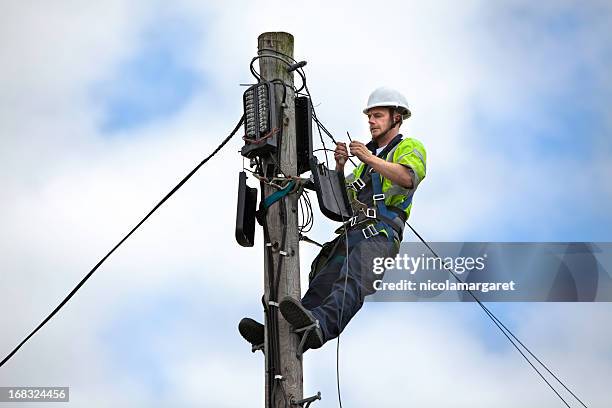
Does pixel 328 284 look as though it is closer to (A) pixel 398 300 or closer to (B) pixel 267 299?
(B) pixel 267 299

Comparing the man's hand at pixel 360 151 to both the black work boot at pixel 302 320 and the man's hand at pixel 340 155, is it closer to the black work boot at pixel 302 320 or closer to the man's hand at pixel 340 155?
the man's hand at pixel 340 155

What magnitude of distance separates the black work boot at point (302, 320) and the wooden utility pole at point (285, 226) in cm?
10

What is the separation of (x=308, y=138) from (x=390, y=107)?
4.10ft

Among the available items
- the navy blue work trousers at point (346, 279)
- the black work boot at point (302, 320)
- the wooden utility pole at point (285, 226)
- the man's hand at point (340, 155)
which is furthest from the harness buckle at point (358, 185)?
the black work boot at point (302, 320)

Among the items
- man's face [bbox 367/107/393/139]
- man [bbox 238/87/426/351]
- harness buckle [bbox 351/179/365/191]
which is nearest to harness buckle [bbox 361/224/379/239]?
man [bbox 238/87/426/351]

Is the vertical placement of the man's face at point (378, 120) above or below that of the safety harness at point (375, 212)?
above

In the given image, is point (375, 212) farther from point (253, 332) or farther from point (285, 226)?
point (253, 332)

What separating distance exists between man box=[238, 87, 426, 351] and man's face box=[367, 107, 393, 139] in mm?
157

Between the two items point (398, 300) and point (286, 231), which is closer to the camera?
point (286, 231)

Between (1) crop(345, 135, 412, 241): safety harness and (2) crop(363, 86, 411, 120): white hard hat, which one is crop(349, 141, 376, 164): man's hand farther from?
(2) crop(363, 86, 411, 120): white hard hat

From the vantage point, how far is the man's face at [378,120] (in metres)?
Answer: 9.17

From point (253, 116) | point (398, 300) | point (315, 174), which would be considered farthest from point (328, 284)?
point (398, 300)

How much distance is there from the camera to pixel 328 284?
8453 mm

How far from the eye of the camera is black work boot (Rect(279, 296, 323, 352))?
7.61 m
